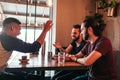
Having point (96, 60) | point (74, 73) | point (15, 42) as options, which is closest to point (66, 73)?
point (74, 73)

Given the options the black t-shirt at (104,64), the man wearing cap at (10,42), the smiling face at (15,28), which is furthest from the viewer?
the black t-shirt at (104,64)

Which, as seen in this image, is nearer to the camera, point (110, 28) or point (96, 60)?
point (96, 60)

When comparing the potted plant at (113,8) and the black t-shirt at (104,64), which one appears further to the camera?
the potted plant at (113,8)

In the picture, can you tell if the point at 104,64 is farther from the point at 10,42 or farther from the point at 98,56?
the point at 10,42

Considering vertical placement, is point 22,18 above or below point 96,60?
above

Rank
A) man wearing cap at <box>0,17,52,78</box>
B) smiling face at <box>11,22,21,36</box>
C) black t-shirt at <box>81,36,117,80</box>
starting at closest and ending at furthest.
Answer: man wearing cap at <box>0,17,52,78</box>
smiling face at <box>11,22,21,36</box>
black t-shirt at <box>81,36,117,80</box>

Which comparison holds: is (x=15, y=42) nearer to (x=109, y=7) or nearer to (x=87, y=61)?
(x=87, y=61)

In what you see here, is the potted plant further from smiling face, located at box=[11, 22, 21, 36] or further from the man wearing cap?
smiling face, located at box=[11, 22, 21, 36]

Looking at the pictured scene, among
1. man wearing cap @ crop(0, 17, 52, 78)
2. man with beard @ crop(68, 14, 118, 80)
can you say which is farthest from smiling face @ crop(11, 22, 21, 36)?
man with beard @ crop(68, 14, 118, 80)

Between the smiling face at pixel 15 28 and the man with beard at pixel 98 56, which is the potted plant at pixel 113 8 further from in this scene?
the smiling face at pixel 15 28

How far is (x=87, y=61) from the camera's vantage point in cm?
225

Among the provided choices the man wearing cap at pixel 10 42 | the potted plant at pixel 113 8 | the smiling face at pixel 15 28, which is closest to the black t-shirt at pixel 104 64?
the man wearing cap at pixel 10 42

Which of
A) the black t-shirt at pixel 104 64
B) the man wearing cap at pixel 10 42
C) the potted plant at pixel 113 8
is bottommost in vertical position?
the black t-shirt at pixel 104 64

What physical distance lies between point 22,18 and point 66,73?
A: 1892 millimetres
